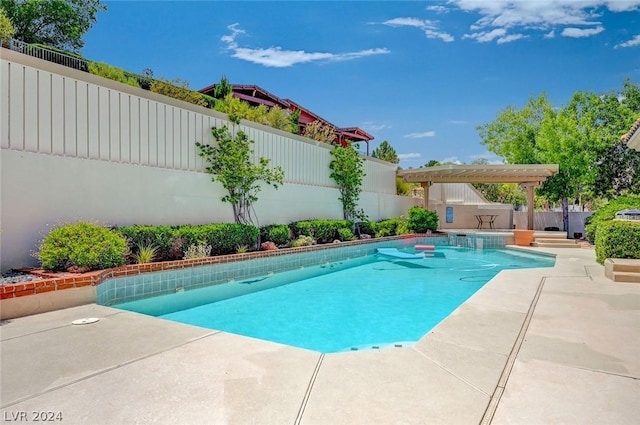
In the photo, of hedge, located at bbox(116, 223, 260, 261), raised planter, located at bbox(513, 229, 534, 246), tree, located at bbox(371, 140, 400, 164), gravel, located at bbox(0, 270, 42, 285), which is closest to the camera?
gravel, located at bbox(0, 270, 42, 285)

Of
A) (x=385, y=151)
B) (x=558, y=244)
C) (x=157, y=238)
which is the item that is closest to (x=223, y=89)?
(x=157, y=238)

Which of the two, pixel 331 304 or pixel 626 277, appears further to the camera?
pixel 331 304

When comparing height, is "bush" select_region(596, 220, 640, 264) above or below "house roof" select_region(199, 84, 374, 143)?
below

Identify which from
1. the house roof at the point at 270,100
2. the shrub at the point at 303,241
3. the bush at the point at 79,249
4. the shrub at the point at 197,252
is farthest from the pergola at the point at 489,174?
the bush at the point at 79,249

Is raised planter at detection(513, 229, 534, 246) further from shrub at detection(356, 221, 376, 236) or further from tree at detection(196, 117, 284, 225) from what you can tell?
tree at detection(196, 117, 284, 225)

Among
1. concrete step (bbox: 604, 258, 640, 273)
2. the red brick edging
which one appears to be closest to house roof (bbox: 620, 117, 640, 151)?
concrete step (bbox: 604, 258, 640, 273)

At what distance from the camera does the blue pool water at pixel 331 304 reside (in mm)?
4965

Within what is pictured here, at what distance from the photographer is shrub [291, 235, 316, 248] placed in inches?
455

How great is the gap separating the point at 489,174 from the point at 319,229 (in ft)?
32.6

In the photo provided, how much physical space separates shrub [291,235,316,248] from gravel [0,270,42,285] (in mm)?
6985

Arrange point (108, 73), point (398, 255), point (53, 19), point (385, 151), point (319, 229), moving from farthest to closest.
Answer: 1. point (385, 151)
2. point (53, 19)
3. point (319, 229)
4. point (398, 255)
5. point (108, 73)

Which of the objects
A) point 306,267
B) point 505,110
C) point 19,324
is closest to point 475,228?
point 505,110

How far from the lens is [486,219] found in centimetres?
2256

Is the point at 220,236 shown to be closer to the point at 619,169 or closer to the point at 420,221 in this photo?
the point at 420,221
